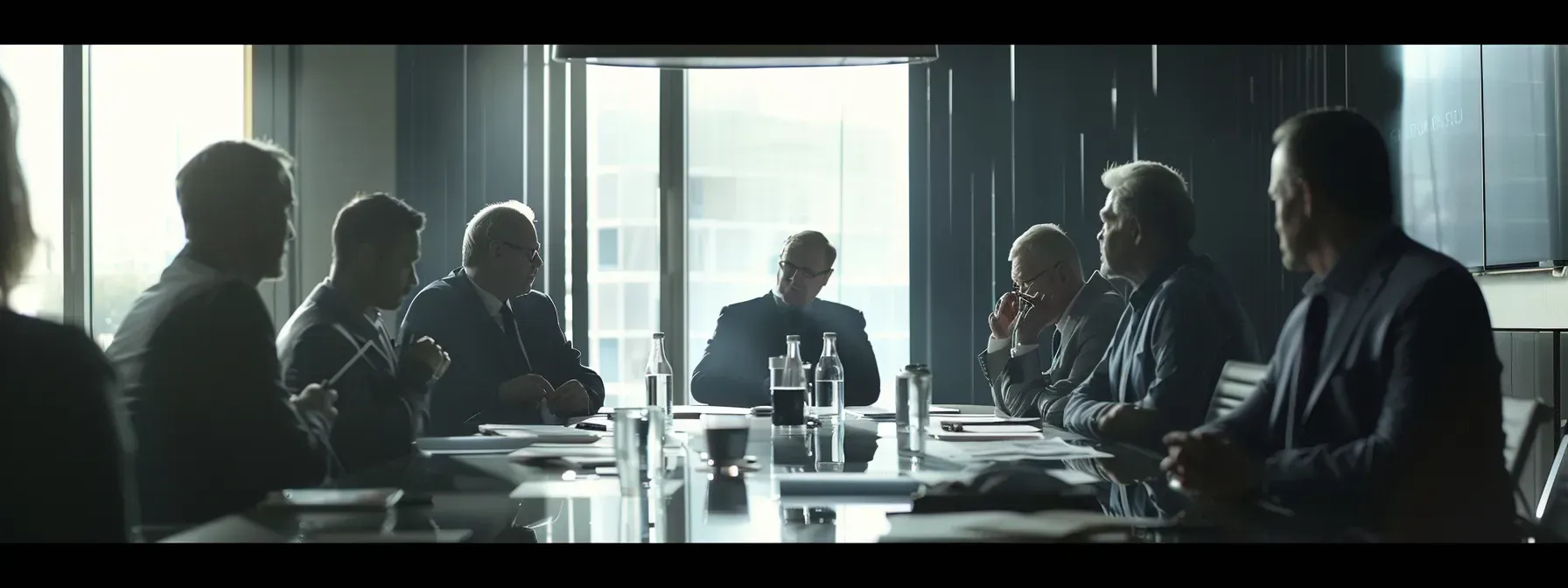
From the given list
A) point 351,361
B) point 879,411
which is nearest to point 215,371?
point 351,361

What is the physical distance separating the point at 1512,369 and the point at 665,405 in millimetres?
1752

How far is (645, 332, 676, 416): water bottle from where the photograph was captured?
2.69 meters

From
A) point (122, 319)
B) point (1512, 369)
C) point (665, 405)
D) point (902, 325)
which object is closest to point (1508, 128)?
point (1512, 369)

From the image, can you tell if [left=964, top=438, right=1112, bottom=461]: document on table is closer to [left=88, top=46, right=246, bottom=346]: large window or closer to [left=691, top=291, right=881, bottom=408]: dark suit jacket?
[left=691, top=291, right=881, bottom=408]: dark suit jacket

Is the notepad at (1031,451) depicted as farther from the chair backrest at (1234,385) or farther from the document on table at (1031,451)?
the chair backrest at (1234,385)

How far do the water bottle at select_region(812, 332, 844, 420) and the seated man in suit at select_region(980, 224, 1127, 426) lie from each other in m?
0.35

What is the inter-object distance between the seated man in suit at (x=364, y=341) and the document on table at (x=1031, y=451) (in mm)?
1061

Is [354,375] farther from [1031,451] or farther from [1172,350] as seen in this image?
[1172,350]

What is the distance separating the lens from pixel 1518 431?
5.37 ft

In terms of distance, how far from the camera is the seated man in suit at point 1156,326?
6.71ft

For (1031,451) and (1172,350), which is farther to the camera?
(1172,350)

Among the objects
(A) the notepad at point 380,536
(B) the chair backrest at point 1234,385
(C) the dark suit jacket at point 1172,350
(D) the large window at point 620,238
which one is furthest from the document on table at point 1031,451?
(D) the large window at point 620,238

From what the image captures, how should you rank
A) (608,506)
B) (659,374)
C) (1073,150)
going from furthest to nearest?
(659,374), (1073,150), (608,506)

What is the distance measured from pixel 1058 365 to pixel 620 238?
114 centimetres
